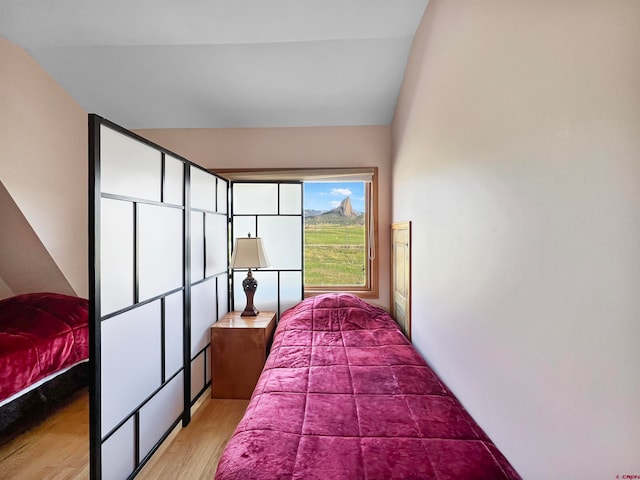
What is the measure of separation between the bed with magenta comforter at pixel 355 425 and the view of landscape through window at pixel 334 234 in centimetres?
119

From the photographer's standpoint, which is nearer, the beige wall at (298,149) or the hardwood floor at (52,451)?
the hardwood floor at (52,451)

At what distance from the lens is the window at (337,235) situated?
10.3 feet

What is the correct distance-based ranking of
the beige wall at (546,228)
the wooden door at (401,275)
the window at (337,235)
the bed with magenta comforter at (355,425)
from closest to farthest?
the beige wall at (546,228) → the bed with magenta comforter at (355,425) → the wooden door at (401,275) → the window at (337,235)

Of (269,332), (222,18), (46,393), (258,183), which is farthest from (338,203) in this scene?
(46,393)

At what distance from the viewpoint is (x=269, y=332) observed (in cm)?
263

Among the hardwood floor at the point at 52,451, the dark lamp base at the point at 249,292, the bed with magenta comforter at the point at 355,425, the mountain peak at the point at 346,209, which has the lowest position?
the hardwood floor at the point at 52,451

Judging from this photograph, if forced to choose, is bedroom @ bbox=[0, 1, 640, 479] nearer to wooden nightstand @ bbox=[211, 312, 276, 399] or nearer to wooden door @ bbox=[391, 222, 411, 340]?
wooden door @ bbox=[391, 222, 411, 340]

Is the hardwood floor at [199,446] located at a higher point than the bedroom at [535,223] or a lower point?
lower

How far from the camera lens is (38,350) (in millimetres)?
1997

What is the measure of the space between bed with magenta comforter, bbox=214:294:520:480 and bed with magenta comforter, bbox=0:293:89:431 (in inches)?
63.7

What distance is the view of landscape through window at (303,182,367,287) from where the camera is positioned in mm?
3154

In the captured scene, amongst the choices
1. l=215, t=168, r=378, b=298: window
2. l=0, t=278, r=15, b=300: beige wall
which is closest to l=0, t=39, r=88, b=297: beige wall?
l=0, t=278, r=15, b=300: beige wall

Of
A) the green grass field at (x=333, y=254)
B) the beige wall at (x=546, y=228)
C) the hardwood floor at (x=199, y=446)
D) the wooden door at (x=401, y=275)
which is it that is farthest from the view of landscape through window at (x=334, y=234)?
the beige wall at (x=546, y=228)

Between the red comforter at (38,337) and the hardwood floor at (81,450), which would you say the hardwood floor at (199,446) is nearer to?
the hardwood floor at (81,450)
